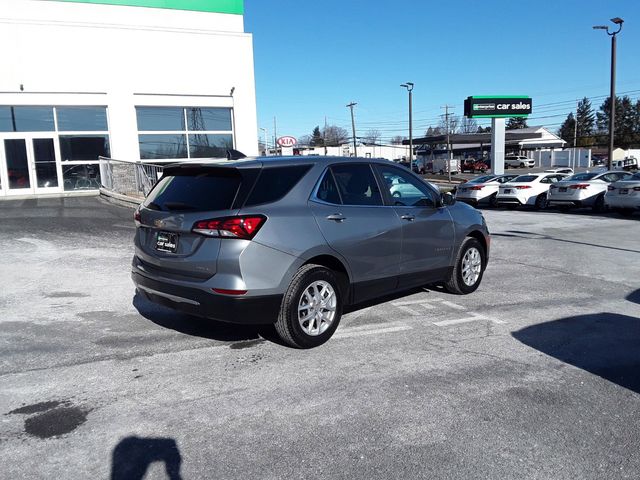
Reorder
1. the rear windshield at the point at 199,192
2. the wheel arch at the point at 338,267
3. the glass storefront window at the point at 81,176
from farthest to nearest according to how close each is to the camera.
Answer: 1. the glass storefront window at the point at 81,176
2. the wheel arch at the point at 338,267
3. the rear windshield at the point at 199,192

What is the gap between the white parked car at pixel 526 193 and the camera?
20.7 meters

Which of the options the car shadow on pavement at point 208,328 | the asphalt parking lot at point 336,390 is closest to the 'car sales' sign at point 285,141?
the asphalt parking lot at point 336,390

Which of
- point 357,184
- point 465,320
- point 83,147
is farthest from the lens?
point 83,147

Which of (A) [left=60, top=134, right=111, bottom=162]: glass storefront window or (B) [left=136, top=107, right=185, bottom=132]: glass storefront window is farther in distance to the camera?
(B) [left=136, top=107, right=185, bottom=132]: glass storefront window

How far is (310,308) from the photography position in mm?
4820

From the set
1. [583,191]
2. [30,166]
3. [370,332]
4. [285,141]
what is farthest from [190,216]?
[285,141]

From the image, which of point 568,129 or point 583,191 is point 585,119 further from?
point 583,191

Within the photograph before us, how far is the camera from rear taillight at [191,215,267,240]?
428 cm

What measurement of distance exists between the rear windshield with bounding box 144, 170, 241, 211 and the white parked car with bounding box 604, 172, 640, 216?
15.9 metres

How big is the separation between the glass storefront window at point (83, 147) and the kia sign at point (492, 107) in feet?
66.9

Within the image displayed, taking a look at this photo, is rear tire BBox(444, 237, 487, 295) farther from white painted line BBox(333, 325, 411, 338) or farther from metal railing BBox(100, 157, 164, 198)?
metal railing BBox(100, 157, 164, 198)

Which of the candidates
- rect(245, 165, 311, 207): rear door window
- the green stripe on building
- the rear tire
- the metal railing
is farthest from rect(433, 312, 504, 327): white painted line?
the green stripe on building

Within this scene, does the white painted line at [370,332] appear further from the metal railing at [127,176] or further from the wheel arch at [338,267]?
the metal railing at [127,176]

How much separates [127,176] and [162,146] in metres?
3.17
